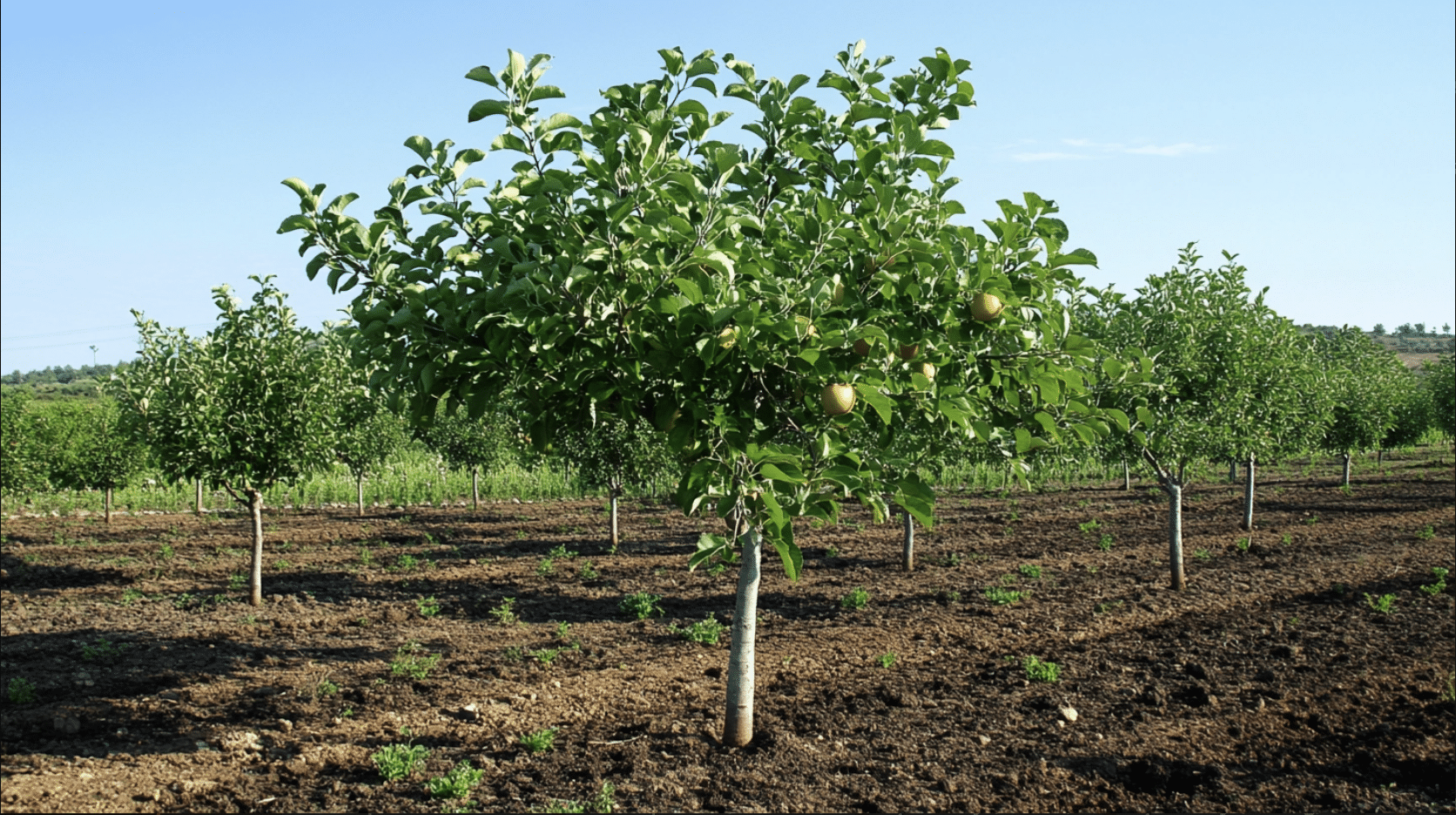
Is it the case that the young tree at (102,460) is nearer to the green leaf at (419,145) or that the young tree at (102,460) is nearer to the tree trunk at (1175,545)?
the green leaf at (419,145)

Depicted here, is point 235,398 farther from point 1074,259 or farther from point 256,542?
point 1074,259

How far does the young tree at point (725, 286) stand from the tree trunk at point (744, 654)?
54.9 inches

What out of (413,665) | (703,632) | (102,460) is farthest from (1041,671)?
(102,460)

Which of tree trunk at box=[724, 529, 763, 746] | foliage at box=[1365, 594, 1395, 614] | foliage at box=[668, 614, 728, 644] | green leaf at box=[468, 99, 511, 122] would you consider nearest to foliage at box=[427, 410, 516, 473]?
foliage at box=[668, 614, 728, 644]

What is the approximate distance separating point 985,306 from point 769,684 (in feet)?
16.0

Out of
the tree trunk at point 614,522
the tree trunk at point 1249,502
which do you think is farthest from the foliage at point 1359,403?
the tree trunk at point 614,522

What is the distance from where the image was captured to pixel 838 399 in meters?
4.28

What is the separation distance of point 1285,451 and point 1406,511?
21.4 ft

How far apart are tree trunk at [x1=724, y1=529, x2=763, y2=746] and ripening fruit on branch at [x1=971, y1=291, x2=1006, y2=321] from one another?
2.20m

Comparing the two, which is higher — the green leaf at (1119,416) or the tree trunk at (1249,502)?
the green leaf at (1119,416)

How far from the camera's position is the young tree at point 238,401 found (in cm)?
1233

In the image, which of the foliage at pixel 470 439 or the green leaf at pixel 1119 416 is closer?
the green leaf at pixel 1119 416

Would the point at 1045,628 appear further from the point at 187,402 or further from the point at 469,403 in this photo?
the point at 187,402

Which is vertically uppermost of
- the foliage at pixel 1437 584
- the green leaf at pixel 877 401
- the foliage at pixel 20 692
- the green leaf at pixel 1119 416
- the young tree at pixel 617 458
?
the green leaf at pixel 877 401
